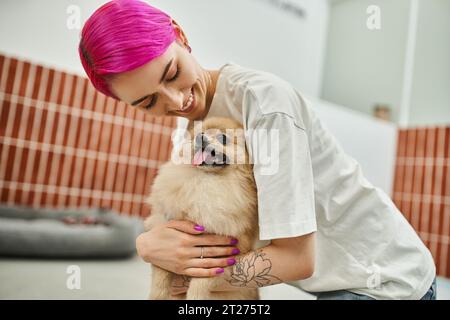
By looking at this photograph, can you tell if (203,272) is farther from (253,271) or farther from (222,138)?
(222,138)

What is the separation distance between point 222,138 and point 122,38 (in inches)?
10.1

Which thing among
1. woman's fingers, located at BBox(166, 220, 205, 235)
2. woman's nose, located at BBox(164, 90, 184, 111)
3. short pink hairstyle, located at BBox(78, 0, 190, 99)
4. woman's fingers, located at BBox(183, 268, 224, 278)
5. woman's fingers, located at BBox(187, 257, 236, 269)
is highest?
short pink hairstyle, located at BBox(78, 0, 190, 99)

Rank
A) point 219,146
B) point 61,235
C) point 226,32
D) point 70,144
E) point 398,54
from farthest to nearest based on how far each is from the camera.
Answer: point 70,144 < point 61,235 < point 398,54 < point 226,32 < point 219,146

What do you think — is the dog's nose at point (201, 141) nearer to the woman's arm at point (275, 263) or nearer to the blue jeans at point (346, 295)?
the woman's arm at point (275, 263)

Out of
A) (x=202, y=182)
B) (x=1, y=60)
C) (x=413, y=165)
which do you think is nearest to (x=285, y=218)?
(x=202, y=182)

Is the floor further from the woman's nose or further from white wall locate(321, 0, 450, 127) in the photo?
white wall locate(321, 0, 450, 127)

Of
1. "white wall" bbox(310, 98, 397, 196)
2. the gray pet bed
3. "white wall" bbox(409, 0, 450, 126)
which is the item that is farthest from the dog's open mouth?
the gray pet bed

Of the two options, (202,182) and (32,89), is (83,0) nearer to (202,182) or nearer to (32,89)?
(202,182)

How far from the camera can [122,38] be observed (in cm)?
63

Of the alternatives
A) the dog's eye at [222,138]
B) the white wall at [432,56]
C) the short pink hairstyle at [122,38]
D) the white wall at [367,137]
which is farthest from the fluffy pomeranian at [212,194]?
the white wall at [432,56]

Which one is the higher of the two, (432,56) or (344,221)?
(432,56)

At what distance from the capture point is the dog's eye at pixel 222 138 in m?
0.74

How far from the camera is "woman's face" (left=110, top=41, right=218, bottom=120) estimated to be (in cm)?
65

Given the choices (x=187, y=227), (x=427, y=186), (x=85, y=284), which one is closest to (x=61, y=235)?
(x=85, y=284)
